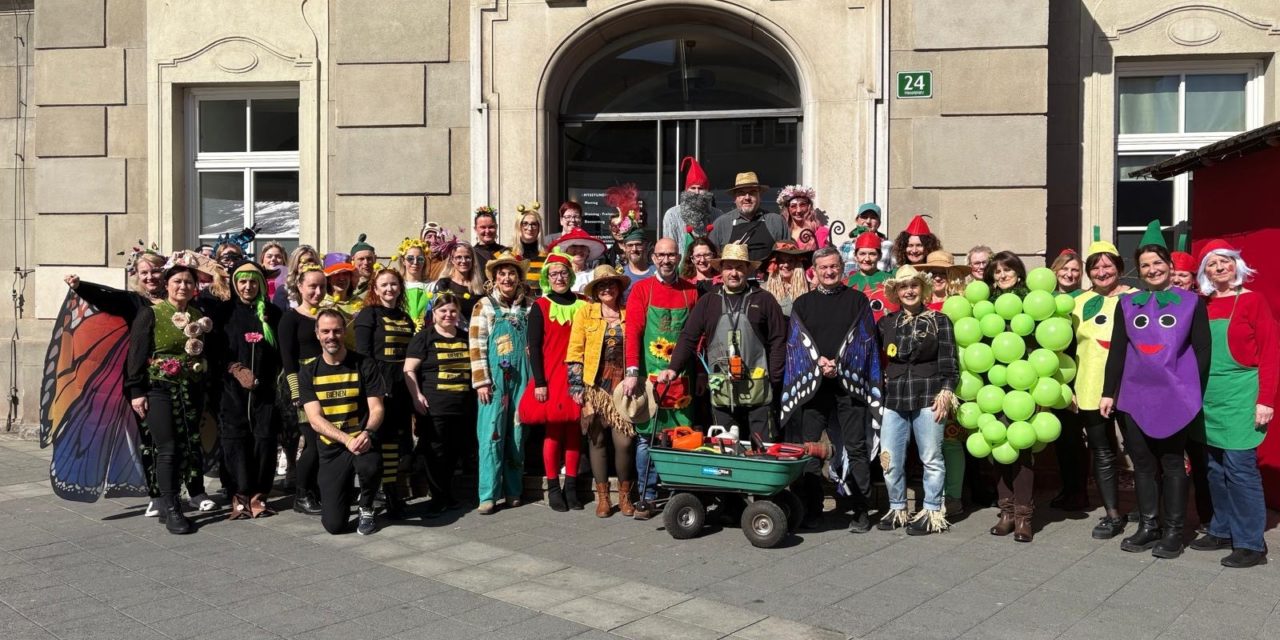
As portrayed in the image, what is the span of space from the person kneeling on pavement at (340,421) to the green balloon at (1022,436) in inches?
157

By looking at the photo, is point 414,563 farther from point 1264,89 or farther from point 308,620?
point 1264,89

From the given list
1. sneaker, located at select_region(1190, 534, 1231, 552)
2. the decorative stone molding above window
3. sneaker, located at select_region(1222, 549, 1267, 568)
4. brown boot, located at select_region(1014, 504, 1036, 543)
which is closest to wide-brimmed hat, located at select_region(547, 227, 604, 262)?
brown boot, located at select_region(1014, 504, 1036, 543)

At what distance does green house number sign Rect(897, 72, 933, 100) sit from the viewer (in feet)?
29.0

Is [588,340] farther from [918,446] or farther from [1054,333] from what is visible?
[1054,333]

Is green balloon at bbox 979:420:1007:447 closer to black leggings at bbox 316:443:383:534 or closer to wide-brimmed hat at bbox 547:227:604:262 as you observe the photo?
wide-brimmed hat at bbox 547:227:604:262

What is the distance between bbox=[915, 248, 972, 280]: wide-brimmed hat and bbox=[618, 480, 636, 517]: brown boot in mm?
2462

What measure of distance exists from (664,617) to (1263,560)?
11.5ft

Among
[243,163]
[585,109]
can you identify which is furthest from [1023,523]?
[243,163]

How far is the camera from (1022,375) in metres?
5.91

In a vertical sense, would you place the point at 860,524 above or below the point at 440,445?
below

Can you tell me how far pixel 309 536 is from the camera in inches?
244

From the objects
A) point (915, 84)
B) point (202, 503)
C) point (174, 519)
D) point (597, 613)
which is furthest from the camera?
point (915, 84)

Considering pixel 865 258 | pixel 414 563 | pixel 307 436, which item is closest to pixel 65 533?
pixel 307 436

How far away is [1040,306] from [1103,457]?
1087 mm
